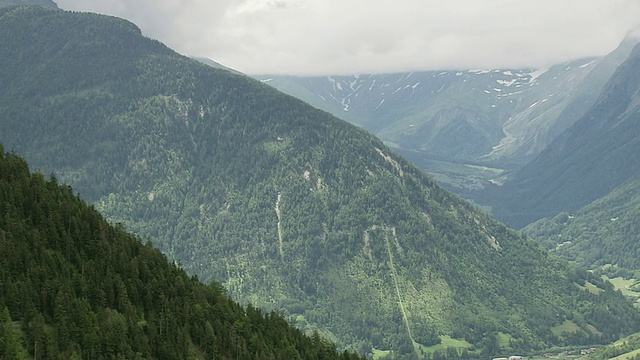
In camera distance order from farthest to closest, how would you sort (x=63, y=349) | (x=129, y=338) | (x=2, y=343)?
1. (x=129, y=338)
2. (x=63, y=349)
3. (x=2, y=343)

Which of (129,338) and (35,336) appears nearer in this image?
(35,336)

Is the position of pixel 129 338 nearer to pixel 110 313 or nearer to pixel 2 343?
pixel 110 313

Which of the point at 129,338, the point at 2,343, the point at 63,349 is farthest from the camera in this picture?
the point at 129,338

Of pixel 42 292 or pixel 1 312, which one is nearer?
pixel 1 312

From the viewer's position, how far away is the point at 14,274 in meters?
197

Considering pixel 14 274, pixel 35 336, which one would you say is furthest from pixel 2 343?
pixel 14 274

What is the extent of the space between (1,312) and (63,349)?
50.6ft

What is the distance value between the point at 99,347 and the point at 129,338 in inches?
424

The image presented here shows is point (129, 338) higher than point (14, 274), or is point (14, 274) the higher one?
point (14, 274)

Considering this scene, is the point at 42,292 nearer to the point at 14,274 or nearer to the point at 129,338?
the point at 14,274

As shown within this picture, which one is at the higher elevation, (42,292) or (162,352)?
(42,292)

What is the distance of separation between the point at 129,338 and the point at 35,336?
2395 centimetres

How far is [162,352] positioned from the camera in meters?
196

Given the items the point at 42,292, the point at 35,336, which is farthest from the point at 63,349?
the point at 42,292
